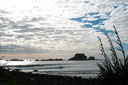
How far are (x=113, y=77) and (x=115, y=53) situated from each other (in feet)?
2.88

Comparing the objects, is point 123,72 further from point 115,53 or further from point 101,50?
point 101,50

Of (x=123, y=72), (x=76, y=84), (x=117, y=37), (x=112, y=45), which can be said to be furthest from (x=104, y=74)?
(x=76, y=84)

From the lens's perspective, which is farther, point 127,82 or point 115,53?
point 115,53

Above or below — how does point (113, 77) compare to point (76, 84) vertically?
above

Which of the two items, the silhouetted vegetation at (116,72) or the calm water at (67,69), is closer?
the silhouetted vegetation at (116,72)

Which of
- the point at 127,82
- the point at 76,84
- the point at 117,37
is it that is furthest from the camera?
the point at 76,84

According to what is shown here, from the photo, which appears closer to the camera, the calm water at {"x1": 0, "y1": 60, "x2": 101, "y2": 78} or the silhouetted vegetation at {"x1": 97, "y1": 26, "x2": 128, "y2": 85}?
the silhouetted vegetation at {"x1": 97, "y1": 26, "x2": 128, "y2": 85}

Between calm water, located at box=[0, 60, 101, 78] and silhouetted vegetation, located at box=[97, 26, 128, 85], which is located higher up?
silhouetted vegetation, located at box=[97, 26, 128, 85]

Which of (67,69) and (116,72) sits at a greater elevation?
(116,72)

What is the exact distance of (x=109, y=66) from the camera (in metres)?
5.44

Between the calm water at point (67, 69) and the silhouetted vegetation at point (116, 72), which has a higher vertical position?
the silhouetted vegetation at point (116, 72)

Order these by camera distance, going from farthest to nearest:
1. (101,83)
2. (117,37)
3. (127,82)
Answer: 1. (101,83)
2. (117,37)
3. (127,82)

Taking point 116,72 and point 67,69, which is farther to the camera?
point 67,69

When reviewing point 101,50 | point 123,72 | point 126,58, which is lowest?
point 123,72
